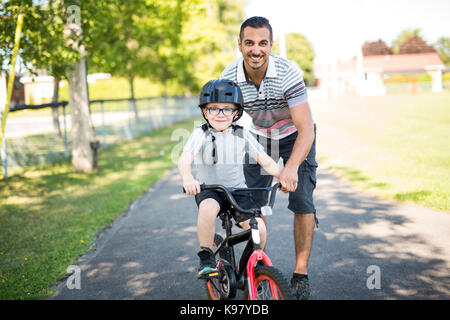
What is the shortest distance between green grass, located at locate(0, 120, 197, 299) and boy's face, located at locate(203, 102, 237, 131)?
89.7 inches

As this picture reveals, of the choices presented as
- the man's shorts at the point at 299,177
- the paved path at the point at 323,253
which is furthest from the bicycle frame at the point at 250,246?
the paved path at the point at 323,253

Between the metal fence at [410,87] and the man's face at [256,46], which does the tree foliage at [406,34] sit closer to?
the metal fence at [410,87]

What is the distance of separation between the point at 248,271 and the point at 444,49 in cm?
8949

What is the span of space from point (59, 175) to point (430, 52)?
75.6m

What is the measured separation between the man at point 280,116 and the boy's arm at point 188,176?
592mm

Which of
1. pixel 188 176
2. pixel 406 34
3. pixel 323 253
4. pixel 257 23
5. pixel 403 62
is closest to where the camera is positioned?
pixel 188 176

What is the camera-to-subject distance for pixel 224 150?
10.7ft

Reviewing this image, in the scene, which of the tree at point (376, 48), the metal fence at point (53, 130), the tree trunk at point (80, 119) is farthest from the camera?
the tree at point (376, 48)

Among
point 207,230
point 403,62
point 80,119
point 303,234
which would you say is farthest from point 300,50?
point 207,230

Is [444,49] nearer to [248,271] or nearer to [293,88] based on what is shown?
[293,88]

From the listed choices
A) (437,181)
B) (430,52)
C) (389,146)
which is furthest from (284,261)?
(430,52)

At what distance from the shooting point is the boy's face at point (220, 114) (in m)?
3.16

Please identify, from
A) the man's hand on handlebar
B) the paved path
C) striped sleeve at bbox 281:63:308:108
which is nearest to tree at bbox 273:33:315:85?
the paved path
